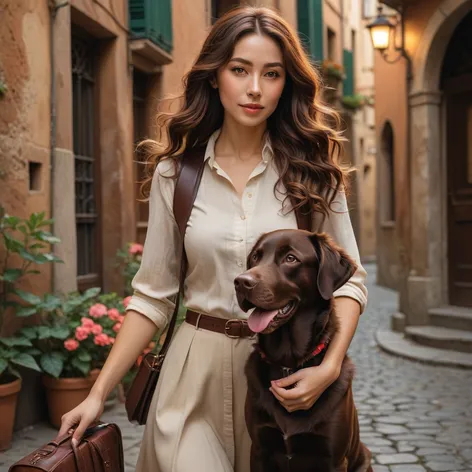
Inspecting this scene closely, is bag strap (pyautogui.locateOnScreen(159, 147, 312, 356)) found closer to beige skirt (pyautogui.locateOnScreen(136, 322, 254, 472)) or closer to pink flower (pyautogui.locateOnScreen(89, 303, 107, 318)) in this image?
beige skirt (pyautogui.locateOnScreen(136, 322, 254, 472))

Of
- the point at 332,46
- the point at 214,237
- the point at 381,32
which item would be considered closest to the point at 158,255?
the point at 214,237

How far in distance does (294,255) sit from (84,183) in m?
6.03

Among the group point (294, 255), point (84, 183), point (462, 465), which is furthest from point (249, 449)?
point (84, 183)

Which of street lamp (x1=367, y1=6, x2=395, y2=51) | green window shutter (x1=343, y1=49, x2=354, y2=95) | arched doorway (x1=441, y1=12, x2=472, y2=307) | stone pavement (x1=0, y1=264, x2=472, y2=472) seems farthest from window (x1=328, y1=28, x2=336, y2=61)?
stone pavement (x1=0, y1=264, x2=472, y2=472)

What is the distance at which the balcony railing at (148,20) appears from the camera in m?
8.41

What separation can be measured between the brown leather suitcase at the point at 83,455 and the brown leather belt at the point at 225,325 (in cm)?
41

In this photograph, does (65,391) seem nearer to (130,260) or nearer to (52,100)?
(130,260)

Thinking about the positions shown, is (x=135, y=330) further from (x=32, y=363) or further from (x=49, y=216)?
(x=49, y=216)

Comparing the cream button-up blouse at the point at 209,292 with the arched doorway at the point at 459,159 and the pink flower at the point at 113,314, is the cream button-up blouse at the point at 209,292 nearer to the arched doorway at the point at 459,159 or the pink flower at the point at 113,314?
the pink flower at the point at 113,314

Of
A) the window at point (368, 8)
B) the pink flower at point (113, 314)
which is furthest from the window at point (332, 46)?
the pink flower at point (113, 314)

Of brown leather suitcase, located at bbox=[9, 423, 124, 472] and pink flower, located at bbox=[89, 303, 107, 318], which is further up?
pink flower, located at bbox=[89, 303, 107, 318]

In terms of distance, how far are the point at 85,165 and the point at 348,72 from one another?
17495 mm

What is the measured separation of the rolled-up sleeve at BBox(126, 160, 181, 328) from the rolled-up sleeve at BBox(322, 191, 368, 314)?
50cm

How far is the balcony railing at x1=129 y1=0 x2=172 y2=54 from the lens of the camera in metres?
8.41
